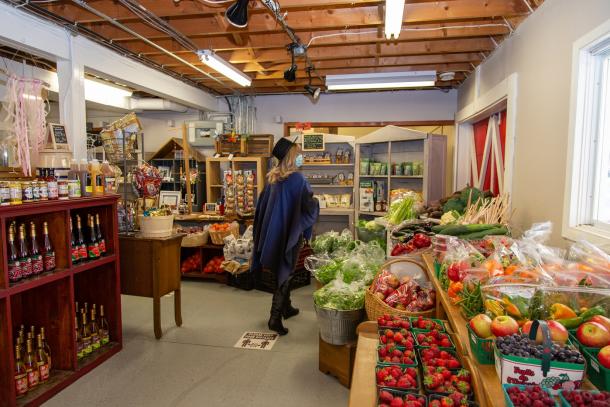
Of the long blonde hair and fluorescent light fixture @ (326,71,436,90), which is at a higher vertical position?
fluorescent light fixture @ (326,71,436,90)

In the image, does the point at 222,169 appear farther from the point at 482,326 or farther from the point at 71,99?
the point at 482,326

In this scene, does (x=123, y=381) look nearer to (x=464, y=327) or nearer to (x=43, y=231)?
(x=43, y=231)

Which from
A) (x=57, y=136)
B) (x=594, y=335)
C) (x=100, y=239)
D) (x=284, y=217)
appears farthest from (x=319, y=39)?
(x=594, y=335)

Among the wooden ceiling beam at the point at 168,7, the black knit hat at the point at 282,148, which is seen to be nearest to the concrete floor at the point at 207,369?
the black knit hat at the point at 282,148

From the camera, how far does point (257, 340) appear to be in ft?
12.2

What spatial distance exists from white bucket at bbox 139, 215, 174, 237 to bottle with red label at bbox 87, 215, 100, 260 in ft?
1.55

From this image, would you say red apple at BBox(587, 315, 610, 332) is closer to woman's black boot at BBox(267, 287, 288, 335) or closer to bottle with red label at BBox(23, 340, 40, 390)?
woman's black boot at BBox(267, 287, 288, 335)

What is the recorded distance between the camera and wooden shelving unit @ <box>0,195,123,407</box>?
7.98ft

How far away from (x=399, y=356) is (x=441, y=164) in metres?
4.70

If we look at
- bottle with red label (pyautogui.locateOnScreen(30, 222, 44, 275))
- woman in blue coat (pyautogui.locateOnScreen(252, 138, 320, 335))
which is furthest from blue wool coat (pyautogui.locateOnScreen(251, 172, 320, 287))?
bottle with red label (pyautogui.locateOnScreen(30, 222, 44, 275))

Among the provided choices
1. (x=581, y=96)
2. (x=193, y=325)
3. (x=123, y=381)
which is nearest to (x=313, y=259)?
(x=193, y=325)

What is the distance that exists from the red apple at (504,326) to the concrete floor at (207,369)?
5.48 feet

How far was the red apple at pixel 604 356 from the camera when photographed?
3.60 feet

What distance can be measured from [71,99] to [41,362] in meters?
2.39
